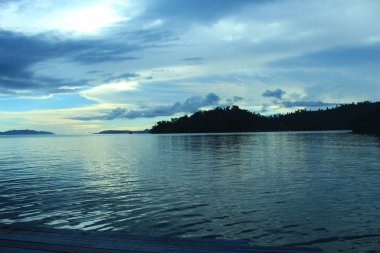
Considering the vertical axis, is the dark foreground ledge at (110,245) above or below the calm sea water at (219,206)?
above

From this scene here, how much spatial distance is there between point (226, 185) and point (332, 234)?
51.6ft

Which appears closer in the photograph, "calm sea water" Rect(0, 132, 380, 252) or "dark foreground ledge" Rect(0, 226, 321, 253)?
"dark foreground ledge" Rect(0, 226, 321, 253)

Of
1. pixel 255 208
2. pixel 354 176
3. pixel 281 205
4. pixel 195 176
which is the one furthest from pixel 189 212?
pixel 354 176

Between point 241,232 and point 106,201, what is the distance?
1161 cm

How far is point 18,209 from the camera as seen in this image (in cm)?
2356

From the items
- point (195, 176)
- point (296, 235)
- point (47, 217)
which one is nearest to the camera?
point (296, 235)

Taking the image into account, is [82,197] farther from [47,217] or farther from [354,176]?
[354,176]

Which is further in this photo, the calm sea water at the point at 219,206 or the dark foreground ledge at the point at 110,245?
the calm sea water at the point at 219,206

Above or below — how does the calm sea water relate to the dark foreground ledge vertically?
below

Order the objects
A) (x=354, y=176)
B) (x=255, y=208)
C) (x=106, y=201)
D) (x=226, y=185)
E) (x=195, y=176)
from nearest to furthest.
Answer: (x=255, y=208)
(x=106, y=201)
(x=226, y=185)
(x=354, y=176)
(x=195, y=176)

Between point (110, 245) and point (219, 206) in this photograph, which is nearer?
point (110, 245)

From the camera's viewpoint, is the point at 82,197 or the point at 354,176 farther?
the point at 354,176

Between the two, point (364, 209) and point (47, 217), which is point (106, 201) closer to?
point (47, 217)

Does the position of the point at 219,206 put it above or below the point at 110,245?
below
